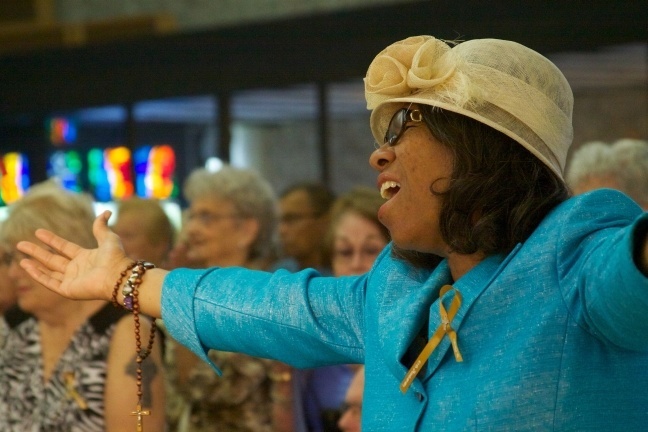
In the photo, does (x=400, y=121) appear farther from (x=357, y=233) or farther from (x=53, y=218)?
(x=357, y=233)

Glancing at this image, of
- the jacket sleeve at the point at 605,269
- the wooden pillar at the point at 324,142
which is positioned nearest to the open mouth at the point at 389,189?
the jacket sleeve at the point at 605,269

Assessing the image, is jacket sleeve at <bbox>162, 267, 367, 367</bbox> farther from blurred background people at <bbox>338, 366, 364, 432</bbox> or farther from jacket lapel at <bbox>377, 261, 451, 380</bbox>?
blurred background people at <bbox>338, 366, 364, 432</bbox>

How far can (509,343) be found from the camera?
1.65 m

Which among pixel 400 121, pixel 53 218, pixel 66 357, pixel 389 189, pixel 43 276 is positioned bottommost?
pixel 66 357

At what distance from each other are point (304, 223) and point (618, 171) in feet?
6.29

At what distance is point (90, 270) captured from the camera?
2168 mm

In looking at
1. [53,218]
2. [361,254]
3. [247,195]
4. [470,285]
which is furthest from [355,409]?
[247,195]

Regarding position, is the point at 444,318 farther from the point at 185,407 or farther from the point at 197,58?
the point at 197,58

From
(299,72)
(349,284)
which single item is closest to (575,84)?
(299,72)

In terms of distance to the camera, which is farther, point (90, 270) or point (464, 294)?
point (90, 270)

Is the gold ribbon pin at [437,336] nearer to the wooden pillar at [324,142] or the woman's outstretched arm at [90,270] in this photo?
the woman's outstretched arm at [90,270]

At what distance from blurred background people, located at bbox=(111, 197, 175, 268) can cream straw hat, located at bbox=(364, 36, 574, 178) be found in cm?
323

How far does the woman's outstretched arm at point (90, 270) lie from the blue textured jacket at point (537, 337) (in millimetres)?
496

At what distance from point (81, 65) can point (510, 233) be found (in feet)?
23.9
